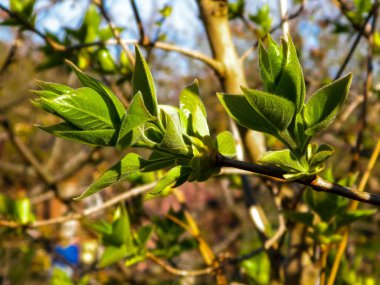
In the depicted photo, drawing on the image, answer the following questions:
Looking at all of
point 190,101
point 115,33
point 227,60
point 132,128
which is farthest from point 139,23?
point 132,128

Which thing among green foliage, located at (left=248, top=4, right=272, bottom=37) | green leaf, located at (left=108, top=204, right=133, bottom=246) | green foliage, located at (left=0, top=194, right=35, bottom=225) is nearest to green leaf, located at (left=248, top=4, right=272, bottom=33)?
green foliage, located at (left=248, top=4, right=272, bottom=37)

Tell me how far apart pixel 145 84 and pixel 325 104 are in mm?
161

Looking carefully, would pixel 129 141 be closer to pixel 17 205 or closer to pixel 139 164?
pixel 139 164

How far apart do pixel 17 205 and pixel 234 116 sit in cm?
84

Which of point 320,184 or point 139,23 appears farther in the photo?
point 139,23

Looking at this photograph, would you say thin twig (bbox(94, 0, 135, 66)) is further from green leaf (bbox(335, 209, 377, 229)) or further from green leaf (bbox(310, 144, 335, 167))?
green leaf (bbox(310, 144, 335, 167))

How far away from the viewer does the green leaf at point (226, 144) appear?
521mm

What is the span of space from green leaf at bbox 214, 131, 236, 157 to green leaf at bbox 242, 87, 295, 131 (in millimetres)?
76

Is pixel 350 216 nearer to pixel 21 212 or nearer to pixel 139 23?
pixel 139 23

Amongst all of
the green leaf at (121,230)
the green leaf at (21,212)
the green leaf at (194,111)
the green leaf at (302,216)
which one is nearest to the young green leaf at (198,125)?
the green leaf at (194,111)

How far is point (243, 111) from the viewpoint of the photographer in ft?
1.51

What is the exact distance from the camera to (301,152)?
472 mm

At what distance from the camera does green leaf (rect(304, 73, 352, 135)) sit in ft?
1.43

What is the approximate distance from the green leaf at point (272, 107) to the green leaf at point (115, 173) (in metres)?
0.13
